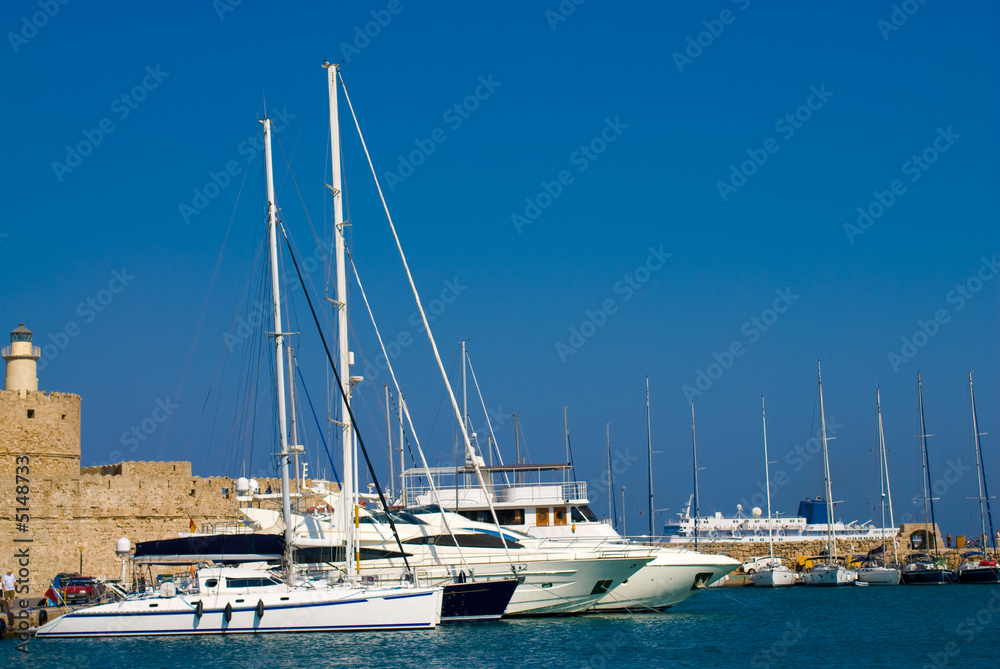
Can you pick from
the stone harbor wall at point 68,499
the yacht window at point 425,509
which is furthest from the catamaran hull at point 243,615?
the stone harbor wall at point 68,499

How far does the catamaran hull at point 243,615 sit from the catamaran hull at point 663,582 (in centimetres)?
595

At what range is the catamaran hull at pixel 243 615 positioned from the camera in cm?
2073

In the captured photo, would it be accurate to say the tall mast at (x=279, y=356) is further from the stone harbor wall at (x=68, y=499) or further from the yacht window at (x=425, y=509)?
the stone harbor wall at (x=68, y=499)

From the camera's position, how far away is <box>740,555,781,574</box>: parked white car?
153 ft

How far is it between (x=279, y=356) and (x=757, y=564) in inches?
1196

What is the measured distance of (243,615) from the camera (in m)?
20.8

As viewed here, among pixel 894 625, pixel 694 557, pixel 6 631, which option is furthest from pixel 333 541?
pixel 894 625

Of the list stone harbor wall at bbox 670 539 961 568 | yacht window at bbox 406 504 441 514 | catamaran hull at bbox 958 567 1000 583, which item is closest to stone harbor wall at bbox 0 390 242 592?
yacht window at bbox 406 504 441 514

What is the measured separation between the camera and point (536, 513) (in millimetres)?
27656

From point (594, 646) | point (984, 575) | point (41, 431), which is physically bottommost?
point (984, 575)

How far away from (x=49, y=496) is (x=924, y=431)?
3463 centimetres

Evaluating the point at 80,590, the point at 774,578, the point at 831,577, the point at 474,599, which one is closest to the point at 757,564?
the point at 774,578

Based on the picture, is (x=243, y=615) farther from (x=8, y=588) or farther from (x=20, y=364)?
(x=20, y=364)

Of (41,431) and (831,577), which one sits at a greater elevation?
(41,431)
